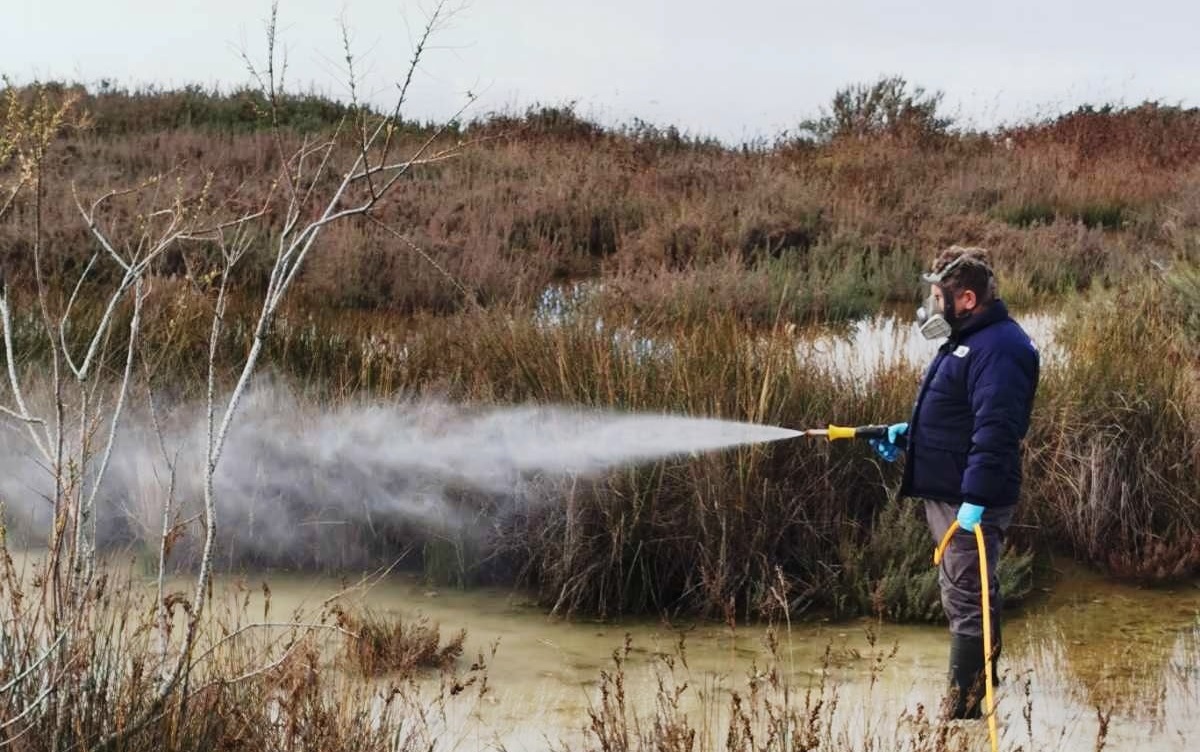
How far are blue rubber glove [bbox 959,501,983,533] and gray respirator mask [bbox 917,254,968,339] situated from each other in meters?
0.68

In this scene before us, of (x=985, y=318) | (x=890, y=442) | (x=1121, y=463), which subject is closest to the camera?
(x=985, y=318)

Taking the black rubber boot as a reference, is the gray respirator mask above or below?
above

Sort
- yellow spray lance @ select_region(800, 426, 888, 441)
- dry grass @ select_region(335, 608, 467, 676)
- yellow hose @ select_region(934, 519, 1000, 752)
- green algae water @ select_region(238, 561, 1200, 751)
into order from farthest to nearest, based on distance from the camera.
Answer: dry grass @ select_region(335, 608, 467, 676)
yellow spray lance @ select_region(800, 426, 888, 441)
green algae water @ select_region(238, 561, 1200, 751)
yellow hose @ select_region(934, 519, 1000, 752)

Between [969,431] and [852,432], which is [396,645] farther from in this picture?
[969,431]

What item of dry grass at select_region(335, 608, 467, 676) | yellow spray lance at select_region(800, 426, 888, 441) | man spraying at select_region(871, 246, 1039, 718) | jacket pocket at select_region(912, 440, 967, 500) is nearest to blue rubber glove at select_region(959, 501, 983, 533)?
man spraying at select_region(871, 246, 1039, 718)

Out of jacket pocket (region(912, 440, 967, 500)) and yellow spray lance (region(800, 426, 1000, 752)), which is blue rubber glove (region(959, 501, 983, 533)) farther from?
jacket pocket (region(912, 440, 967, 500))

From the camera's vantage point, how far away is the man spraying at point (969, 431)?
487 centimetres

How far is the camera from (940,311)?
17.1 ft

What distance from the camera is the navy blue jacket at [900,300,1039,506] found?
191 inches

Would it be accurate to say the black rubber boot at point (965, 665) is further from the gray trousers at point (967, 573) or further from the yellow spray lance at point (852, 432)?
the yellow spray lance at point (852, 432)

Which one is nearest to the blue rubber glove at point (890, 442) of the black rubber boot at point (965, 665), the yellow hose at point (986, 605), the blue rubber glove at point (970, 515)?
the yellow hose at point (986, 605)

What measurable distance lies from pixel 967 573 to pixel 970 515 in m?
0.47

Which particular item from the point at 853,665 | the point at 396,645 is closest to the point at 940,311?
the point at 853,665

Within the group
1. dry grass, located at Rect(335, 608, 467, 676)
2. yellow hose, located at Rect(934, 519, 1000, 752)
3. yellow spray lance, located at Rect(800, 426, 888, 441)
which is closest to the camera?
yellow hose, located at Rect(934, 519, 1000, 752)
